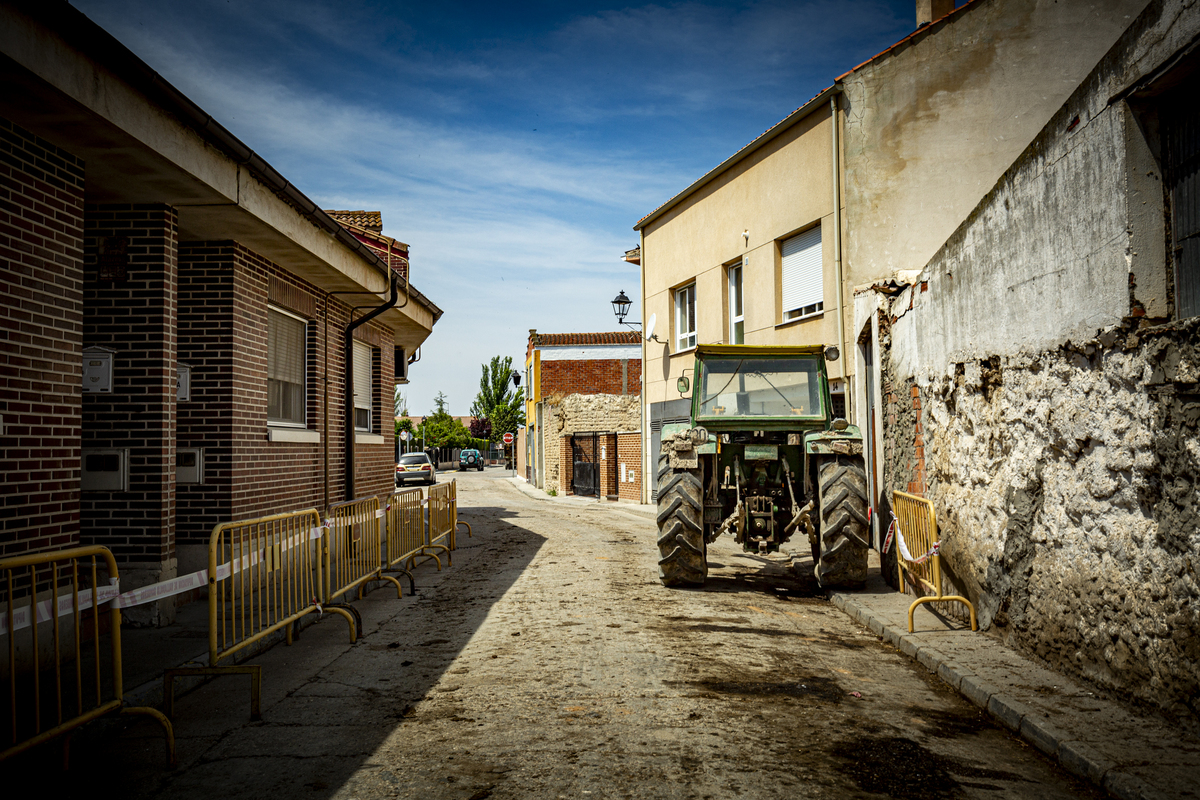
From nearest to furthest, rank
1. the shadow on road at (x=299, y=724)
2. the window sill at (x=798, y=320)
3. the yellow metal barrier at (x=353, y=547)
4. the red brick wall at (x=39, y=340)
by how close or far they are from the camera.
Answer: the shadow on road at (x=299, y=724) < the red brick wall at (x=39, y=340) < the yellow metal barrier at (x=353, y=547) < the window sill at (x=798, y=320)

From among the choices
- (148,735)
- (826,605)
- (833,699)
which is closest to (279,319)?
(148,735)

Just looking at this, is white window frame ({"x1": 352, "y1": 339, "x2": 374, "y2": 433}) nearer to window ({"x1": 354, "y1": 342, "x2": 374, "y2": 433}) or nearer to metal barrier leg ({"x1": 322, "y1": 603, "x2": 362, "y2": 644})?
window ({"x1": 354, "y1": 342, "x2": 374, "y2": 433})

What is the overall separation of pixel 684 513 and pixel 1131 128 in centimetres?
537

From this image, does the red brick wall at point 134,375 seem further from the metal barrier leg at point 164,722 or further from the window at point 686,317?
the window at point 686,317

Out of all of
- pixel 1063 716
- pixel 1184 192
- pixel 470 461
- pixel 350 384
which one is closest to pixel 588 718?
pixel 1063 716

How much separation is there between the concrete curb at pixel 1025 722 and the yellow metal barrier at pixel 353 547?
4.73m

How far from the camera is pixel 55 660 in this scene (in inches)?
152

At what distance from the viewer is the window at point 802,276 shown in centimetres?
1455

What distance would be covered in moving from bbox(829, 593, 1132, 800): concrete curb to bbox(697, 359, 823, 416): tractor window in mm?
3482

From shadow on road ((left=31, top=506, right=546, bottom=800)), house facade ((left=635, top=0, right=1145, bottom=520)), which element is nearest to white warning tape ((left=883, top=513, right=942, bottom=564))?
house facade ((left=635, top=0, right=1145, bottom=520))

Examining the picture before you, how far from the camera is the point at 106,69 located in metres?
5.25

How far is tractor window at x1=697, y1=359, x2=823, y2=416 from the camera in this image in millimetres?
9680

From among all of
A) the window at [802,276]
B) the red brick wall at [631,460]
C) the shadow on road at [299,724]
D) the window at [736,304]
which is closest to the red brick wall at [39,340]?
the shadow on road at [299,724]

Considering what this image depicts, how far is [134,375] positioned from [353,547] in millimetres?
2521
